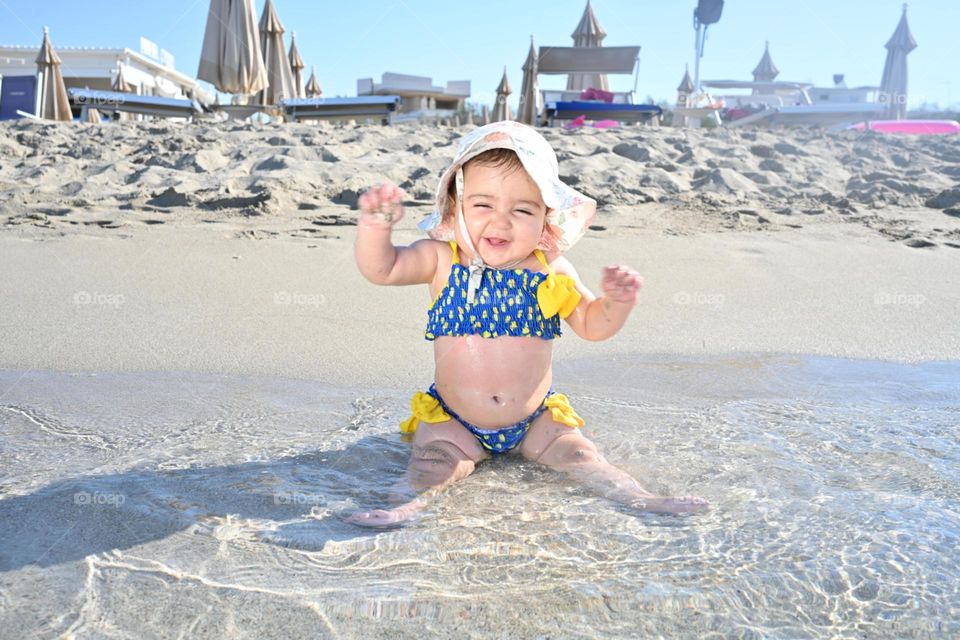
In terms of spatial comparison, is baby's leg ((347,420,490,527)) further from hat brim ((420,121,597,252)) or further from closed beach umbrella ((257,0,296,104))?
closed beach umbrella ((257,0,296,104))

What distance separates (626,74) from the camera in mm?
15047

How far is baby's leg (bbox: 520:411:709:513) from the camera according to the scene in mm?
1770

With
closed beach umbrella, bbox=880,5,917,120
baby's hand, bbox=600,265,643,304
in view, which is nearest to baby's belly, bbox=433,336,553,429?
baby's hand, bbox=600,265,643,304

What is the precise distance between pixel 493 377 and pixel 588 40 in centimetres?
1628

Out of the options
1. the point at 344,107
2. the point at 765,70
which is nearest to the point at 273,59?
the point at 344,107

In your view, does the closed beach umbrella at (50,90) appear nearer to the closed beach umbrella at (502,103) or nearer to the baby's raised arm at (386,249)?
the closed beach umbrella at (502,103)

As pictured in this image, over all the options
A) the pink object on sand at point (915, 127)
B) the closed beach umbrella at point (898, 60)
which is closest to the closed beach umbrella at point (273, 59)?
the pink object on sand at point (915, 127)

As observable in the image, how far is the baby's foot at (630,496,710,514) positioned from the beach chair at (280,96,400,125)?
11.6 meters

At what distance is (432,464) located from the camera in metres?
1.96

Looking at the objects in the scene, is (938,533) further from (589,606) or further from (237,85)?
(237,85)

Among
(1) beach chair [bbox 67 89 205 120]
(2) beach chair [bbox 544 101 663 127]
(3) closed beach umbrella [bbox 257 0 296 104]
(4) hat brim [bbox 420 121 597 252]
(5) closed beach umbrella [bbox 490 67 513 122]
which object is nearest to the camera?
(4) hat brim [bbox 420 121 597 252]

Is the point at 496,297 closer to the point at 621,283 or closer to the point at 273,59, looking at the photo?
the point at 621,283

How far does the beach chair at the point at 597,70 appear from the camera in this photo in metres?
13.3

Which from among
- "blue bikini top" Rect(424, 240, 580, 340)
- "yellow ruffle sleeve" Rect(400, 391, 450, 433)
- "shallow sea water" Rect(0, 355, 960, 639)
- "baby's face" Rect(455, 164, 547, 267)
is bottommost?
→ "shallow sea water" Rect(0, 355, 960, 639)
